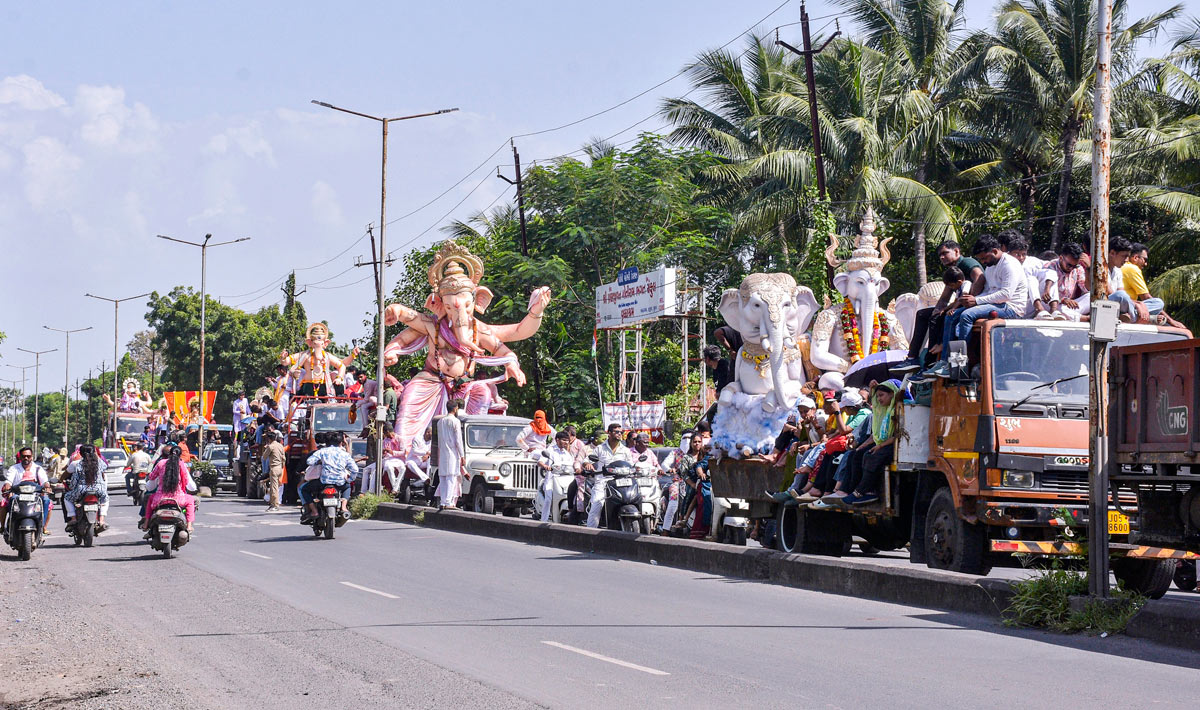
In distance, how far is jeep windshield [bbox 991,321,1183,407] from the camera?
40.6ft

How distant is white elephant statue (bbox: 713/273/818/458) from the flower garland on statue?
210 centimetres

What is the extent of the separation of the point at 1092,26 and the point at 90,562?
2769 centimetres

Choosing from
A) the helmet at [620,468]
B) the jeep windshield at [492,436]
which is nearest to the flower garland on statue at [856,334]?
the helmet at [620,468]

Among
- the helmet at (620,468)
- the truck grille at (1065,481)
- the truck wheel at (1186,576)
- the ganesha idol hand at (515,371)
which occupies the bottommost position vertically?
the truck wheel at (1186,576)

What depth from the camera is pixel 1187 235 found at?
31266 millimetres

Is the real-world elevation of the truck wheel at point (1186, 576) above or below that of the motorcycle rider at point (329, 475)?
below

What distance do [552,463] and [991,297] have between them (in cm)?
1157

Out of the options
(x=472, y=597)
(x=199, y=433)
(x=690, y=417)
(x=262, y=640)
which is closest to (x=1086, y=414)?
(x=472, y=597)

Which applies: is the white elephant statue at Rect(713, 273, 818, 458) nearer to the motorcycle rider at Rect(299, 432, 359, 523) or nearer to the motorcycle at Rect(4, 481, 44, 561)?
the motorcycle rider at Rect(299, 432, 359, 523)

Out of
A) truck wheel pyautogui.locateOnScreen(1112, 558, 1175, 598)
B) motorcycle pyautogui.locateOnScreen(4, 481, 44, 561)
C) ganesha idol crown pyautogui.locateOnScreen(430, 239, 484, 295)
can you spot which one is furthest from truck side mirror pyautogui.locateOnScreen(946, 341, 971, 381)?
ganesha idol crown pyautogui.locateOnScreen(430, 239, 484, 295)

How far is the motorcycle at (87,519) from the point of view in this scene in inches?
834

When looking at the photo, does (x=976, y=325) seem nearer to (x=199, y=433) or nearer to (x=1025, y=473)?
(x=1025, y=473)

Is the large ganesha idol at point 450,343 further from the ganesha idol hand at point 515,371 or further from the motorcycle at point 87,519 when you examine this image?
the motorcycle at point 87,519

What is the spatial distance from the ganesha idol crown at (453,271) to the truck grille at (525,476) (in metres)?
6.38
